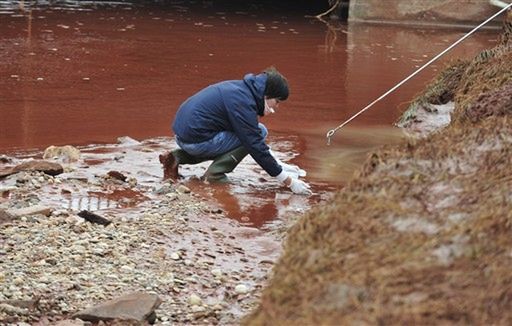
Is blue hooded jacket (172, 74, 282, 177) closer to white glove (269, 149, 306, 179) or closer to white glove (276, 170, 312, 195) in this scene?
white glove (276, 170, 312, 195)

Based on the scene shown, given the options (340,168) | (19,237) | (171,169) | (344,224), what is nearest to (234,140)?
(171,169)

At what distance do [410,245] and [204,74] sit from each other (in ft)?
31.2

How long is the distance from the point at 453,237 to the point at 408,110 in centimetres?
706

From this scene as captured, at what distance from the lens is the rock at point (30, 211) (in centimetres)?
596

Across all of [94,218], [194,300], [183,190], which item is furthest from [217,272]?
[183,190]

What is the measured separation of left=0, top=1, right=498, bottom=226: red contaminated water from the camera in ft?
28.2

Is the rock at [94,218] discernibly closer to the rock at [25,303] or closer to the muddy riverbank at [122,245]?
the muddy riverbank at [122,245]

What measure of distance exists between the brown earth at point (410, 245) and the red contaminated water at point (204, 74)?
306cm

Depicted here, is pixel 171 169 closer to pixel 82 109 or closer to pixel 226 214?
pixel 226 214

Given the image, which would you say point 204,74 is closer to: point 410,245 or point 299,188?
point 299,188

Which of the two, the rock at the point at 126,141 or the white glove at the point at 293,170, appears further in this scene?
the rock at the point at 126,141

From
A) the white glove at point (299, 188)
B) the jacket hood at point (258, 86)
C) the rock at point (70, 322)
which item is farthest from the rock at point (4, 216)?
the white glove at point (299, 188)

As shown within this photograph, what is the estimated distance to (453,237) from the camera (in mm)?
2971

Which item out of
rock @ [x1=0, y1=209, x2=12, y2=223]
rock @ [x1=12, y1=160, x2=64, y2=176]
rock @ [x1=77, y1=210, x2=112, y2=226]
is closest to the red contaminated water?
rock @ [x1=12, y1=160, x2=64, y2=176]
